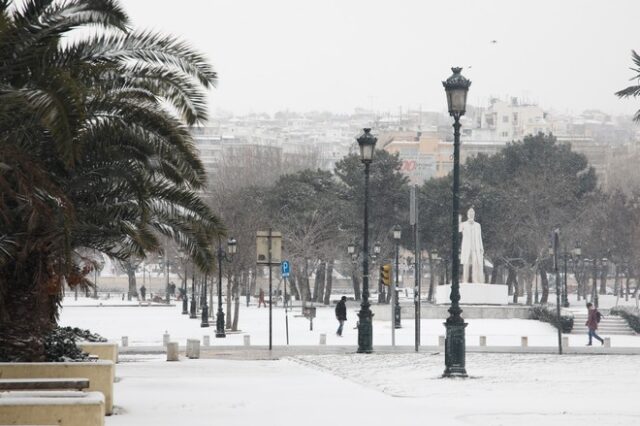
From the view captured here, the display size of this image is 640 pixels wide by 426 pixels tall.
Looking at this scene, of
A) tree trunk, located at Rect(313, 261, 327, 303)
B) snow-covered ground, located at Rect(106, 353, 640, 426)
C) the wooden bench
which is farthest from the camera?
tree trunk, located at Rect(313, 261, 327, 303)

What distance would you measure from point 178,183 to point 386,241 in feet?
223

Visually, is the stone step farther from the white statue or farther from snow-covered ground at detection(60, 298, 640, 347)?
the white statue

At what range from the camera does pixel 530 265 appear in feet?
303

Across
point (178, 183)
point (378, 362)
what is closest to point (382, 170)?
point (378, 362)

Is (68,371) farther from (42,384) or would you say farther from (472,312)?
(472,312)

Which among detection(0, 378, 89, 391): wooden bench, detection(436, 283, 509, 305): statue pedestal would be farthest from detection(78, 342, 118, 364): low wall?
detection(436, 283, 509, 305): statue pedestal

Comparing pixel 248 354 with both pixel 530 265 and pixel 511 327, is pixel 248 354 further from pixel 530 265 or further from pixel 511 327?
pixel 530 265

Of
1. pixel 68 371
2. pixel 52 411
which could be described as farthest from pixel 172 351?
pixel 52 411

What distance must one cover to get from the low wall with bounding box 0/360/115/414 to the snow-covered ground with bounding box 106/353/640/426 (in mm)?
474

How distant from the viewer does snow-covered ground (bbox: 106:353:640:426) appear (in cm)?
1800

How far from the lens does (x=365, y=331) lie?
115 feet

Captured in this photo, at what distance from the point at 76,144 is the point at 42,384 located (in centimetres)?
271

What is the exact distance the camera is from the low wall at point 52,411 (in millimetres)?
14289

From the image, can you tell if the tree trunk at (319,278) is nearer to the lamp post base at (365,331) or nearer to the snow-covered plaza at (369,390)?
the snow-covered plaza at (369,390)
